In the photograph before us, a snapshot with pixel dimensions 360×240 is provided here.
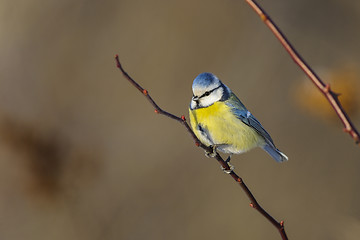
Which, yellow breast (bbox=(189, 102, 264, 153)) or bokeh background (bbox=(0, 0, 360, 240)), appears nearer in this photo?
yellow breast (bbox=(189, 102, 264, 153))

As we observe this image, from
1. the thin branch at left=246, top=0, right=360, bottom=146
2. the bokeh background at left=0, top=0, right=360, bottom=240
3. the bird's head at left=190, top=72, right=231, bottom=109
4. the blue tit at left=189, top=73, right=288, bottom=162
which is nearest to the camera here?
the thin branch at left=246, top=0, right=360, bottom=146

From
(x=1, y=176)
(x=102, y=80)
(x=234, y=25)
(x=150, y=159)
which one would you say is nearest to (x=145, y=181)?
(x=150, y=159)

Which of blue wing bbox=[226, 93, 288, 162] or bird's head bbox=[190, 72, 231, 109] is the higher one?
bird's head bbox=[190, 72, 231, 109]

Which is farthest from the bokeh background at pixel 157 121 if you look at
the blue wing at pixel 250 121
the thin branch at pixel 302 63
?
the thin branch at pixel 302 63

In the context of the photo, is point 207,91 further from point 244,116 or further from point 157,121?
point 157,121

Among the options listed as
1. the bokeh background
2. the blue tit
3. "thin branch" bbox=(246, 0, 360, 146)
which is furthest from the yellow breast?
the bokeh background

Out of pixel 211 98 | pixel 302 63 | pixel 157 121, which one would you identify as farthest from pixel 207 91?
pixel 157 121

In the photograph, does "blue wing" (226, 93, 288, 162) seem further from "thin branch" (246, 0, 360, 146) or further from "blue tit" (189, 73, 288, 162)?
"thin branch" (246, 0, 360, 146)

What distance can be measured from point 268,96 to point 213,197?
0.90m

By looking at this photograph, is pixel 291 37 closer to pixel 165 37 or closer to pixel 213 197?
pixel 165 37

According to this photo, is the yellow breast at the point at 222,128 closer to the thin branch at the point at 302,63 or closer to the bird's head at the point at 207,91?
the bird's head at the point at 207,91

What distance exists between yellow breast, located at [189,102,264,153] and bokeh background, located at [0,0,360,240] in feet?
5.31

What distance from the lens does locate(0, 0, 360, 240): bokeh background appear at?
10.6ft

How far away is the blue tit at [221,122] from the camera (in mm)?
1521
